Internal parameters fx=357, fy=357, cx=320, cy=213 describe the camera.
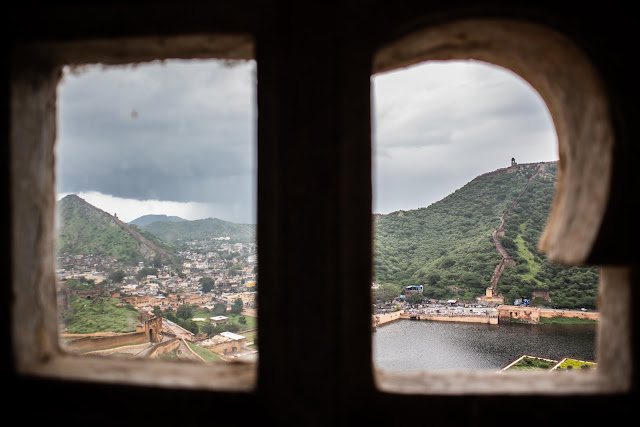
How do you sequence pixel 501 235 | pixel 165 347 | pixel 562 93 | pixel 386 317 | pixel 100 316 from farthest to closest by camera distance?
1. pixel 386 317
2. pixel 501 235
3. pixel 100 316
4. pixel 165 347
5. pixel 562 93

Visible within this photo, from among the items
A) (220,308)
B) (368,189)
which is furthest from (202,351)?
(368,189)

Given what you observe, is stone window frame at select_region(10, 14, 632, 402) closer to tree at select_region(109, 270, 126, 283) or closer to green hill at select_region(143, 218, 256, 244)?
green hill at select_region(143, 218, 256, 244)

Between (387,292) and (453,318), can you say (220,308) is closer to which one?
(387,292)

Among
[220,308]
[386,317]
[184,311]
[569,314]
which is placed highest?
[220,308]

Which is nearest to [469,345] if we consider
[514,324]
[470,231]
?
[514,324]

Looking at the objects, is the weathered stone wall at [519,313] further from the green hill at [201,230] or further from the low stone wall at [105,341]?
the low stone wall at [105,341]

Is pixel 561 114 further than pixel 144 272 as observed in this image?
No

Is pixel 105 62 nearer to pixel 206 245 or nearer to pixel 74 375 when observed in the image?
pixel 74 375
